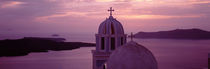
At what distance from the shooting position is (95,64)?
1344cm

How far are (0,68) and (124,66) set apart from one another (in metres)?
32.8

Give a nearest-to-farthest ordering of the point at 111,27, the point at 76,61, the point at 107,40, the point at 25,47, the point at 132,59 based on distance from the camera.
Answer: the point at 132,59 < the point at 107,40 < the point at 111,27 < the point at 76,61 < the point at 25,47

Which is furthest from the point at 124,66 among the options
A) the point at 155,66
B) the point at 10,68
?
the point at 10,68

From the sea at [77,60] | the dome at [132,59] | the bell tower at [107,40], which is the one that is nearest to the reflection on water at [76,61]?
the sea at [77,60]

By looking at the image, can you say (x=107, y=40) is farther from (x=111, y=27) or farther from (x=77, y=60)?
(x=77, y=60)

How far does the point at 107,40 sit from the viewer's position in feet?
43.7

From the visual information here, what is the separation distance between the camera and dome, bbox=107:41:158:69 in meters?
9.46

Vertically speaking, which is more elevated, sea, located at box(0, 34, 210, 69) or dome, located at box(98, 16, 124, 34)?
dome, located at box(98, 16, 124, 34)

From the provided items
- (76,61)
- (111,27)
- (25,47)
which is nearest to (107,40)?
(111,27)

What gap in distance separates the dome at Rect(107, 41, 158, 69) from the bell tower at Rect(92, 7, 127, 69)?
10.4 ft

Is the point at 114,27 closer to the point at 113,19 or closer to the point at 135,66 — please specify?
the point at 113,19

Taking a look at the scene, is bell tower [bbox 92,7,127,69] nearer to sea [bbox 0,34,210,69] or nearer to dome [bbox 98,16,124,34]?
dome [bbox 98,16,124,34]

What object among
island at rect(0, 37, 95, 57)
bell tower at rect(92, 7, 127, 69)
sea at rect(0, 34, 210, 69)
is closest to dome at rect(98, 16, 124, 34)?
bell tower at rect(92, 7, 127, 69)

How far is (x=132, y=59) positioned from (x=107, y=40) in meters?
3.94
